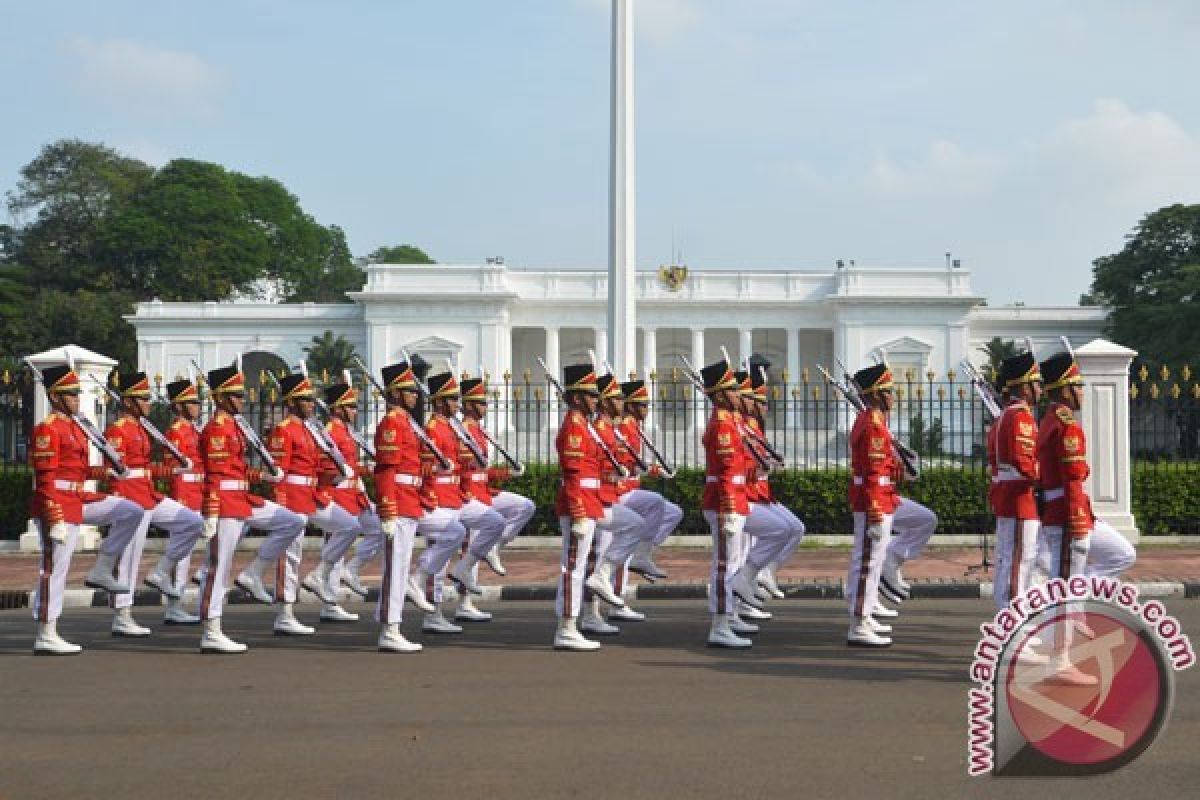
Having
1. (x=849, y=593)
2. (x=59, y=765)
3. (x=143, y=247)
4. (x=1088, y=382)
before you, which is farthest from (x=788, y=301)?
(x=59, y=765)

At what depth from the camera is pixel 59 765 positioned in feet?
18.8

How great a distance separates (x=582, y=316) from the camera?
2429 inches

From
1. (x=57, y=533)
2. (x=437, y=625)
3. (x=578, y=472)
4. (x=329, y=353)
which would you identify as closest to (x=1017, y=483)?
(x=578, y=472)

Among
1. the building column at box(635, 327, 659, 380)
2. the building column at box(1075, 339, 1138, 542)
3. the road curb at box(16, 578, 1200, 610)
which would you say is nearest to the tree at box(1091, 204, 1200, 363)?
the building column at box(635, 327, 659, 380)

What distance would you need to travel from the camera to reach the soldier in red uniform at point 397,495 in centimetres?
905

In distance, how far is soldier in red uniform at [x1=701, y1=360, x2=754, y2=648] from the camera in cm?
898

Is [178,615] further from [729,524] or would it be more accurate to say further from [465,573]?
[729,524]

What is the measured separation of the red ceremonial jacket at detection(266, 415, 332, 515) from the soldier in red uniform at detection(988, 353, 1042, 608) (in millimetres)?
5170

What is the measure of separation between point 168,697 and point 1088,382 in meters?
11.9

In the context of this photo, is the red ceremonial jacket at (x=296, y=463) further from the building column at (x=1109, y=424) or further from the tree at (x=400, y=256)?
the tree at (x=400, y=256)

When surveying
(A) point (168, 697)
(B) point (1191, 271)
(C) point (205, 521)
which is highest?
(B) point (1191, 271)

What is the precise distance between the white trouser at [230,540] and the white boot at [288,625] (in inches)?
16.9

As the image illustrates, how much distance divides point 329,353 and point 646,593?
47.7 meters

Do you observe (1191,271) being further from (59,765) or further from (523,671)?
(59,765)
